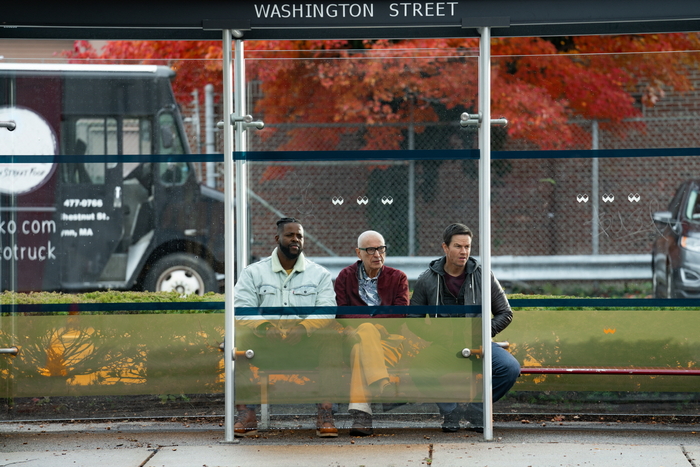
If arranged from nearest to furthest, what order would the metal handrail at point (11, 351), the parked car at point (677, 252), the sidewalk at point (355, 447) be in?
the sidewalk at point (355, 447), the metal handrail at point (11, 351), the parked car at point (677, 252)

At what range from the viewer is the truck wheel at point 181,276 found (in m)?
5.80

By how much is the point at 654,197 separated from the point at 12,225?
452 centimetres

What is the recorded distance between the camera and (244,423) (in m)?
5.45

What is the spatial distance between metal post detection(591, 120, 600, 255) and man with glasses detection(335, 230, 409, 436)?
1.48 m

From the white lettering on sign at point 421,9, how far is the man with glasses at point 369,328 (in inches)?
55.4

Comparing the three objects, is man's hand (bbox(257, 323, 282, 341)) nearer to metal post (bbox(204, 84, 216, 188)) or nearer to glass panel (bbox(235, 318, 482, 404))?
glass panel (bbox(235, 318, 482, 404))

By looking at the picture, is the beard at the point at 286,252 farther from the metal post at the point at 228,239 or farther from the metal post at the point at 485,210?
the metal post at the point at 485,210

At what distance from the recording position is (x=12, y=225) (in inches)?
232

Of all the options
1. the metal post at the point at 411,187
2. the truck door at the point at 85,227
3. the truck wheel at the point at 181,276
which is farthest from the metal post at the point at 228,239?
the metal post at the point at 411,187

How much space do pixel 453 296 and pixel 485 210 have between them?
61 centimetres

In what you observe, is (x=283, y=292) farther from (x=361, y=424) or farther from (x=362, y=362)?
(x=361, y=424)

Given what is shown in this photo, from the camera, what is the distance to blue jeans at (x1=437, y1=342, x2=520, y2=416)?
5418 mm

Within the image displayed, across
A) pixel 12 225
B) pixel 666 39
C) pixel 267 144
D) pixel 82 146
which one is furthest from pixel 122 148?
pixel 666 39

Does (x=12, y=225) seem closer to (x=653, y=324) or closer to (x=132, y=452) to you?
(x=132, y=452)
